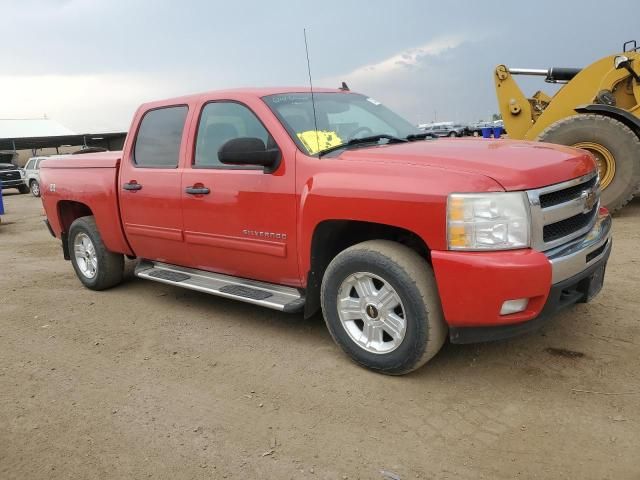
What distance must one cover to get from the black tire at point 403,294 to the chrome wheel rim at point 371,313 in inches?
1.3

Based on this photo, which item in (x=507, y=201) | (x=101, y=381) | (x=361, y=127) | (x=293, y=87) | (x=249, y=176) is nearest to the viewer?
(x=507, y=201)

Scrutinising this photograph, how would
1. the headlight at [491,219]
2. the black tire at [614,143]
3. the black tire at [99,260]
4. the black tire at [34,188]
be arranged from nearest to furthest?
the headlight at [491,219]
the black tire at [99,260]
the black tire at [614,143]
the black tire at [34,188]

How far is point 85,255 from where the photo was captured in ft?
19.6

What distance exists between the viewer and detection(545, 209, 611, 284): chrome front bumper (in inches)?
119

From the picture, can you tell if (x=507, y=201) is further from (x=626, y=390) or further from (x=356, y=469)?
(x=356, y=469)

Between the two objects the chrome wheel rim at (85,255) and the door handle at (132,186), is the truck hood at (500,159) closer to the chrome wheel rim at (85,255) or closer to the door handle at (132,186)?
the door handle at (132,186)

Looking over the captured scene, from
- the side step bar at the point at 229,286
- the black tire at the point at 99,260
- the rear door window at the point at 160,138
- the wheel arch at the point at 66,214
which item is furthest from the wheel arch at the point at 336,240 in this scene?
the wheel arch at the point at 66,214

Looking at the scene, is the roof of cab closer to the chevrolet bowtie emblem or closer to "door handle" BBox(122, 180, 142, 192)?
"door handle" BBox(122, 180, 142, 192)

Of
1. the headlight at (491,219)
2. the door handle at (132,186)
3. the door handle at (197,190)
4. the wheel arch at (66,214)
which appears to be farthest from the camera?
the wheel arch at (66,214)

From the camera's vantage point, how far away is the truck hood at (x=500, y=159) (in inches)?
119

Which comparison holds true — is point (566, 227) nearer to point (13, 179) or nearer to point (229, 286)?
point (229, 286)

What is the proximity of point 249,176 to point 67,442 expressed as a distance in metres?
2.03

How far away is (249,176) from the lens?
3.97m

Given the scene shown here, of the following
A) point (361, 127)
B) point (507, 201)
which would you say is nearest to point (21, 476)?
point (507, 201)
